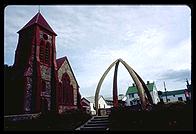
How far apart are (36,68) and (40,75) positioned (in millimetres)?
753

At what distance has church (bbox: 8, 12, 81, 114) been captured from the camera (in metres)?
17.7

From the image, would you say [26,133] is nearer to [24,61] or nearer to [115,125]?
[115,125]

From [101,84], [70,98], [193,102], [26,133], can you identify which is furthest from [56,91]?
[193,102]

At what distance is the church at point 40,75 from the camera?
17734 mm

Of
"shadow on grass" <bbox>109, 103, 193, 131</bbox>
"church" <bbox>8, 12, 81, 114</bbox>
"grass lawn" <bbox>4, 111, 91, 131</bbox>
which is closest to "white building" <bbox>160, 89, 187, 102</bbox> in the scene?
"church" <bbox>8, 12, 81, 114</bbox>

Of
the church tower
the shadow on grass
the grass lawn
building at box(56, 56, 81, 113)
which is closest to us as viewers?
the shadow on grass

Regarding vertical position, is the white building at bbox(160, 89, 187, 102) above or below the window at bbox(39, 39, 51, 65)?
below

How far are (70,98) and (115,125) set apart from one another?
12.7 meters

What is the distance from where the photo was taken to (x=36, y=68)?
61.7 ft

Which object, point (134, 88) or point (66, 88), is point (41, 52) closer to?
point (66, 88)

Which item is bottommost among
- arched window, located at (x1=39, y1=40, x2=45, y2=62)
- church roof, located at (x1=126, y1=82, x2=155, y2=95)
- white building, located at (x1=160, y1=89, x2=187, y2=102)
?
white building, located at (x1=160, y1=89, x2=187, y2=102)

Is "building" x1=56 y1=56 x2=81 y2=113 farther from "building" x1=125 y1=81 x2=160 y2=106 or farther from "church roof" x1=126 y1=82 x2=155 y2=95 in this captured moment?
"church roof" x1=126 y1=82 x2=155 y2=95
